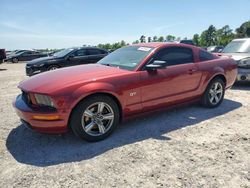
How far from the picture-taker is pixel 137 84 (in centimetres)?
411

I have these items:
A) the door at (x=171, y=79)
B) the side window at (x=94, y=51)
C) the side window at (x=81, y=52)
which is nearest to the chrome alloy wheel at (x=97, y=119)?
the door at (x=171, y=79)

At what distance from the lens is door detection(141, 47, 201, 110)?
14.1 feet

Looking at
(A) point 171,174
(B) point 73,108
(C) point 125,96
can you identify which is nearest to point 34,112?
(B) point 73,108

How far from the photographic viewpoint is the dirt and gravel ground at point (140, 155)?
2881 mm

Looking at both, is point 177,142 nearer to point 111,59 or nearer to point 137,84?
point 137,84

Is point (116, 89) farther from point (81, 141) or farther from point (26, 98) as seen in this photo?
point (26, 98)

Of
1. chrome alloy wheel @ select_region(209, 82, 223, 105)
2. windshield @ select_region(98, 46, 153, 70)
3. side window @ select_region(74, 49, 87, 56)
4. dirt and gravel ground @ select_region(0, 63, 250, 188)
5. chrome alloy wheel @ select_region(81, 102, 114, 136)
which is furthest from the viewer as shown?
side window @ select_region(74, 49, 87, 56)

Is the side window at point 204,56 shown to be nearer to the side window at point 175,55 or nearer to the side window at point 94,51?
the side window at point 175,55

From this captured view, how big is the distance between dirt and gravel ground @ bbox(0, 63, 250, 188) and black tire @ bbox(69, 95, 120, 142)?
4.6 inches

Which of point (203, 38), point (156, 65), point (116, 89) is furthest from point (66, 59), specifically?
point (203, 38)

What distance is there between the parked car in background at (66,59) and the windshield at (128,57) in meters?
Answer: 6.20

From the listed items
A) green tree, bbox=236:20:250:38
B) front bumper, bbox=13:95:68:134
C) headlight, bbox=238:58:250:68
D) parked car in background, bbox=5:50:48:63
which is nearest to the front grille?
front bumper, bbox=13:95:68:134

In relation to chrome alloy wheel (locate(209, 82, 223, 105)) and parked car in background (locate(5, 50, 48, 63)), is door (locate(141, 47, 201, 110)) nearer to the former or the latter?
chrome alloy wheel (locate(209, 82, 223, 105))

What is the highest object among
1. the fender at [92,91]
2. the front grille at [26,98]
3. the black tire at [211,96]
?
the fender at [92,91]
